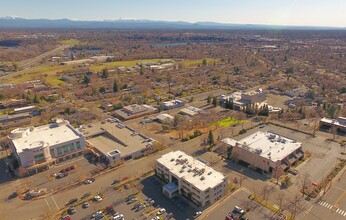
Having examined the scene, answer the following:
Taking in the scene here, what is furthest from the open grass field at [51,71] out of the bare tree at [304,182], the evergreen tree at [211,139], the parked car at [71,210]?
the bare tree at [304,182]

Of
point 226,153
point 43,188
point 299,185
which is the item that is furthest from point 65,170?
point 299,185

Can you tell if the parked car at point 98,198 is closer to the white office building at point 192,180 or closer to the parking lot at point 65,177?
the parking lot at point 65,177

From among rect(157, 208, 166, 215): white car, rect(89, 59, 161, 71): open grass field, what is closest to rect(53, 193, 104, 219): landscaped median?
rect(157, 208, 166, 215): white car

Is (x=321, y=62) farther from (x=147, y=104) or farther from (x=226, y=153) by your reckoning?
(x=226, y=153)

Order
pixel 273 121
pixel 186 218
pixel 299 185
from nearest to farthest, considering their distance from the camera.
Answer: pixel 186 218 → pixel 299 185 → pixel 273 121

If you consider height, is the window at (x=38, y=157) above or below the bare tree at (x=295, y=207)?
above

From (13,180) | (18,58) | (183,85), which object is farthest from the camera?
(18,58)

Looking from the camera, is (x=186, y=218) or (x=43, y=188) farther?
(x=43, y=188)
